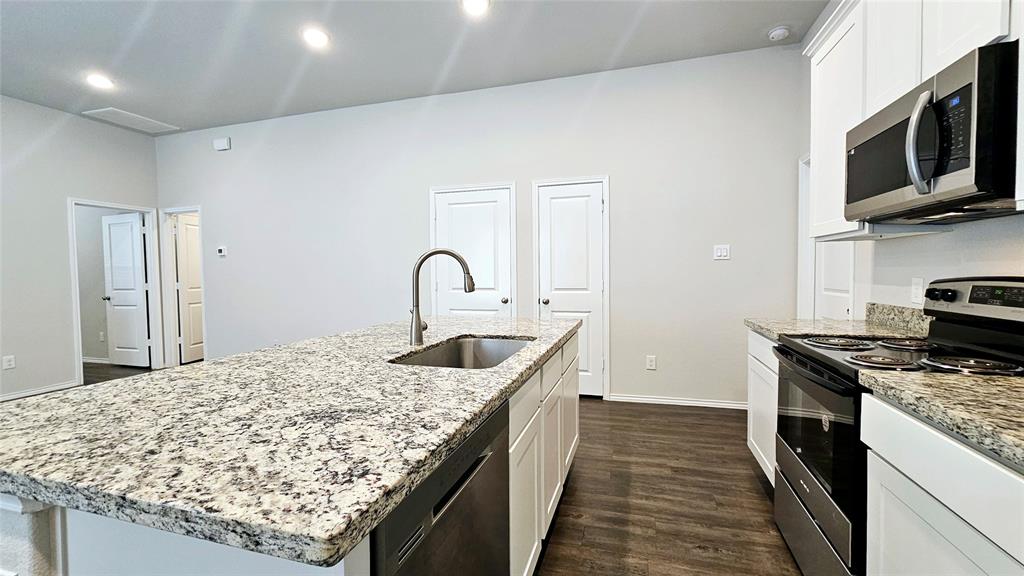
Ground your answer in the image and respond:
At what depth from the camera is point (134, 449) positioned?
724mm

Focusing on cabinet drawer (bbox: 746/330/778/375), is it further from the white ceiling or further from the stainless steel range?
the white ceiling

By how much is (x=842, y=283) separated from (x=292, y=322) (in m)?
5.18

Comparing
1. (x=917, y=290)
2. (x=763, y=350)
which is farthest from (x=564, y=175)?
(x=917, y=290)

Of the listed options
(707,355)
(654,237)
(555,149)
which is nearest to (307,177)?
(555,149)

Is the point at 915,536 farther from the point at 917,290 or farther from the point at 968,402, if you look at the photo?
the point at 917,290

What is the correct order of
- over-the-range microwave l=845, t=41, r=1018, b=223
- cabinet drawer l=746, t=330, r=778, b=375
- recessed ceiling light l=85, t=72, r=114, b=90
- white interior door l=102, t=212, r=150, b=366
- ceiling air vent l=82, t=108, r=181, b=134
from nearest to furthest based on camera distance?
over-the-range microwave l=845, t=41, r=1018, b=223
cabinet drawer l=746, t=330, r=778, b=375
recessed ceiling light l=85, t=72, r=114, b=90
ceiling air vent l=82, t=108, r=181, b=134
white interior door l=102, t=212, r=150, b=366

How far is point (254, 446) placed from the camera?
2.38 ft

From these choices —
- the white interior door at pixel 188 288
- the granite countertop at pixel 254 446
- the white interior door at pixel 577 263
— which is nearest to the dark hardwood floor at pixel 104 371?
the white interior door at pixel 188 288

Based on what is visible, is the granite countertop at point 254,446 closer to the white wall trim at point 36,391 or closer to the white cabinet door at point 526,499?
the white cabinet door at point 526,499

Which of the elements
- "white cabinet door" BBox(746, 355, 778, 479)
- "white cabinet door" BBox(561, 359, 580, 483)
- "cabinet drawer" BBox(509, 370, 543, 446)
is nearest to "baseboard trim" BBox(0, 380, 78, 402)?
"white cabinet door" BBox(561, 359, 580, 483)

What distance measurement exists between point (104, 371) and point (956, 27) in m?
7.80

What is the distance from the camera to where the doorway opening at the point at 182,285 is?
558 centimetres

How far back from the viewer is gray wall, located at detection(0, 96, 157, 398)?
4.22 meters

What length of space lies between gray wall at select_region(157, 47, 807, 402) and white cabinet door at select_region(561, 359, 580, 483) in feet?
5.23
